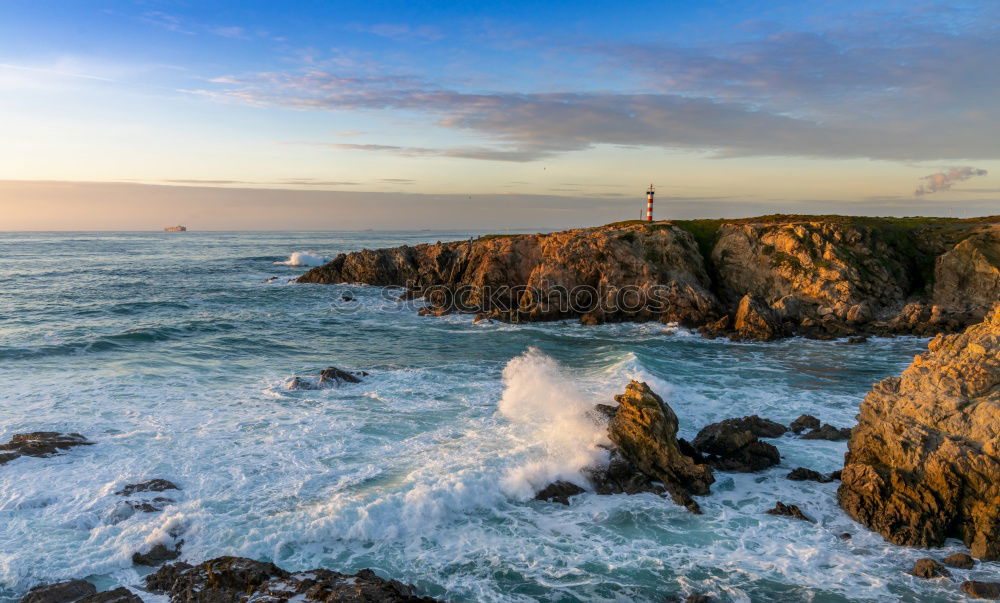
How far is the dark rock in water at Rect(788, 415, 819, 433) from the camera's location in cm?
1880

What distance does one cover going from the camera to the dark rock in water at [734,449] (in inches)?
625

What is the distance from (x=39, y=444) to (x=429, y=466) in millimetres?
11148

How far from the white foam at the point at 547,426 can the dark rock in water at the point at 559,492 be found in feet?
0.64

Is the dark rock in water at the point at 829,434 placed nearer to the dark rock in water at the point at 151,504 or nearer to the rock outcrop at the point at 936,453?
the rock outcrop at the point at 936,453

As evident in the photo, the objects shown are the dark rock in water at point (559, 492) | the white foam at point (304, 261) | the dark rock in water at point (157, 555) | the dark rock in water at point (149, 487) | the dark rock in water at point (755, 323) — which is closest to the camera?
the dark rock in water at point (157, 555)

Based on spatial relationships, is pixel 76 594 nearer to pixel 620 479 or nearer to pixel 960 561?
pixel 620 479

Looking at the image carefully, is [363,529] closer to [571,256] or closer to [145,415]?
[145,415]

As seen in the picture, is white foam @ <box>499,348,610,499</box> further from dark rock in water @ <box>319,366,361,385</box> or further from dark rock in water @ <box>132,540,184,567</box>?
dark rock in water @ <box>132,540,184,567</box>

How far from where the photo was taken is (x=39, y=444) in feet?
53.9

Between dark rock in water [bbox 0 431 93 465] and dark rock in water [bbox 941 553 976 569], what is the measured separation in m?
21.5

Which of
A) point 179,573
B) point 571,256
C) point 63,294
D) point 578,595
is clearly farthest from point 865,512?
point 63,294

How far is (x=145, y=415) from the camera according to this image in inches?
777

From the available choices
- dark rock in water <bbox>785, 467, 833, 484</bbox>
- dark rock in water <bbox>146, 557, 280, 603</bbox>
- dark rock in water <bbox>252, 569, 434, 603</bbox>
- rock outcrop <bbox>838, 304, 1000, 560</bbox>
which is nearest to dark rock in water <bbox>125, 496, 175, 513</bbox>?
dark rock in water <bbox>146, 557, 280, 603</bbox>

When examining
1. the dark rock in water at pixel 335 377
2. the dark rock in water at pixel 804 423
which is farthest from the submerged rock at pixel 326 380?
the dark rock in water at pixel 804 423
